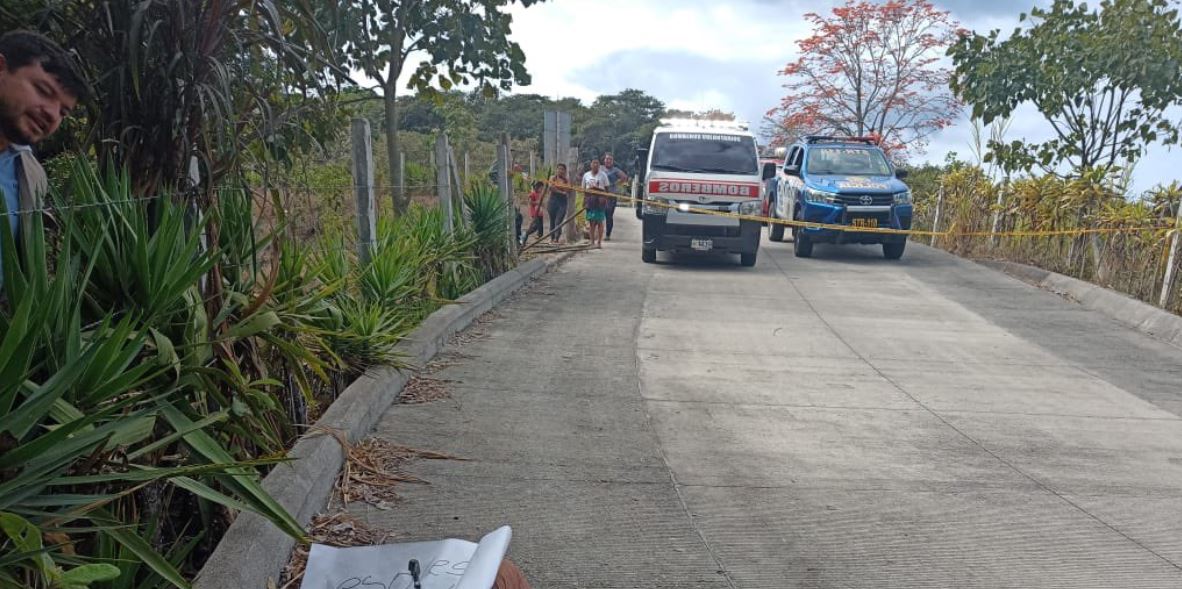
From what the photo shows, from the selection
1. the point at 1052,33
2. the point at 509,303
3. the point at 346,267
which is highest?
the point at 1052,33

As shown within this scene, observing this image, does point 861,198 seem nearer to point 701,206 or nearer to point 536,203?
point 701,206

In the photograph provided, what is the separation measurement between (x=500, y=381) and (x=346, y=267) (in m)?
1.45

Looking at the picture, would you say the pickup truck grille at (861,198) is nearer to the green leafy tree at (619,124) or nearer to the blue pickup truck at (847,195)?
the blue pickup truck at (847,195)

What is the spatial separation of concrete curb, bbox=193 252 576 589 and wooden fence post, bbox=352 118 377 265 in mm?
814

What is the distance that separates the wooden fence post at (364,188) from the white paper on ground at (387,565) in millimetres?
4980

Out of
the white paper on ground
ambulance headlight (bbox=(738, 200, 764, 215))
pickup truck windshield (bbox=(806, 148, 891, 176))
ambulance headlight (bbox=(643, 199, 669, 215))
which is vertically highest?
pickup truck windshield (bbox=(806, 148, 891, 176))

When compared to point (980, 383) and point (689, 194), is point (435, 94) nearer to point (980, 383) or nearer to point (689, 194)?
point (689, 194)

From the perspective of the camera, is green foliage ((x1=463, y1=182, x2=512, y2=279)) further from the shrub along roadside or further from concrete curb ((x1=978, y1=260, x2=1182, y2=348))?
concrete curb ((x1=978, y1=260, x2=1182, y2=348))

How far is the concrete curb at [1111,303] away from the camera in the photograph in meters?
11.8

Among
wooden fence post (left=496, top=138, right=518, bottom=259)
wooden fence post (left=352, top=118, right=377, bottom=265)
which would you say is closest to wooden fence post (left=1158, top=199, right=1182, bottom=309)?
wooden fence post (left=496, top=138, right=518, bottom=259)

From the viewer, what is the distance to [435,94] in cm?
1307

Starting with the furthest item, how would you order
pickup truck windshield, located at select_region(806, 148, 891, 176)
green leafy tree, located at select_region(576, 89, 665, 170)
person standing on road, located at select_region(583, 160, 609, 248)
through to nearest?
green leafy tree, located at select_region(576, 89, 665, 170) < person standing on road, located at select_region(583, 160, 609, 248) < pickup truck windshield, located at select_region(806, 148, 891, 176)

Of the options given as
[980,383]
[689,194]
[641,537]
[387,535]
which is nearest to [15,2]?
[387,535]

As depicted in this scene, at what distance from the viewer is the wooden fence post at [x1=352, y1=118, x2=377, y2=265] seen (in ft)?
28.2
